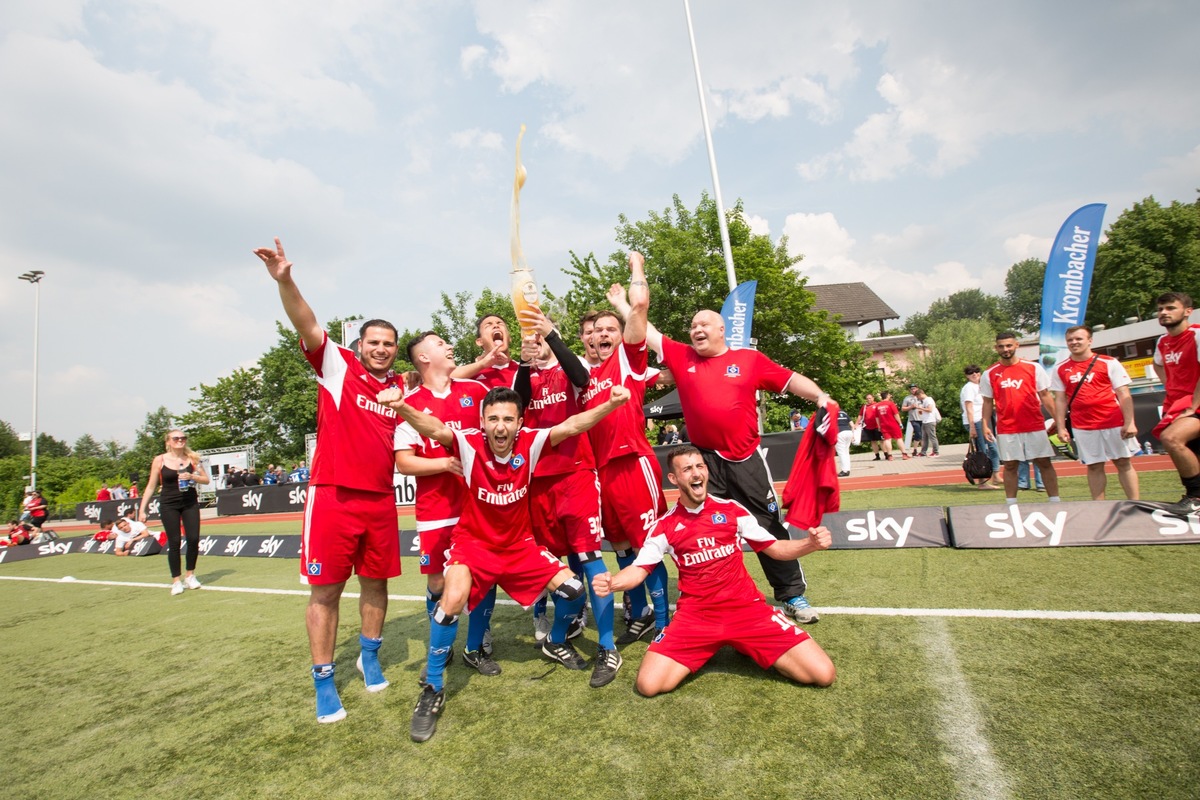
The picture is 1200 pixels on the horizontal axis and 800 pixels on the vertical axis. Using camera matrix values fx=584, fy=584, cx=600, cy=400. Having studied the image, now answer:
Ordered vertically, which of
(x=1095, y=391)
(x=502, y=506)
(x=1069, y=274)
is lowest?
(x=502, y=506)

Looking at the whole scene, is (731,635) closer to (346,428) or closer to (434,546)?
(434,546)

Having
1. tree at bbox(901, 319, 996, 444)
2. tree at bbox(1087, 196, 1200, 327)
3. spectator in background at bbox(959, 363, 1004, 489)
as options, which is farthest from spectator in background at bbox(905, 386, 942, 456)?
tree at bbox(1087, 196, 1200, 327)

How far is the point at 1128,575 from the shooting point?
14.3 feet

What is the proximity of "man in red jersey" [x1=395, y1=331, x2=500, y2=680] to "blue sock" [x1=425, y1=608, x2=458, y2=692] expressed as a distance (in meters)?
0.51

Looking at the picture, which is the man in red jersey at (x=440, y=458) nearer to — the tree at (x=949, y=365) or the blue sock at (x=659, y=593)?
the blue sock at (x=659, y=593)

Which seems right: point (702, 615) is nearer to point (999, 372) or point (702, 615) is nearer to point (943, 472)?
point (999, 372)

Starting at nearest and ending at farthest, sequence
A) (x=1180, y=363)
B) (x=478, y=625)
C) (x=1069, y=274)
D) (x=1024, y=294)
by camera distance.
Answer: (x=478, y=625)
(x=1180, y=363)
(x=1069, y=274)
(x=1024, y=294)

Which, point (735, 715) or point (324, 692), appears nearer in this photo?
point (735, 715)

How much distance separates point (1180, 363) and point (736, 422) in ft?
16.2

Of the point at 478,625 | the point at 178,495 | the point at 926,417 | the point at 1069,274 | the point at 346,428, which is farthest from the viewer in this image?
the point at 926,417

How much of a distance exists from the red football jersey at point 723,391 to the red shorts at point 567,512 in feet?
2.90

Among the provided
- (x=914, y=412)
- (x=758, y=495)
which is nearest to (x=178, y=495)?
(x=758, y=495)

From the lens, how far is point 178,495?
301 inches

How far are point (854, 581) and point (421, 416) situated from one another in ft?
12.8
